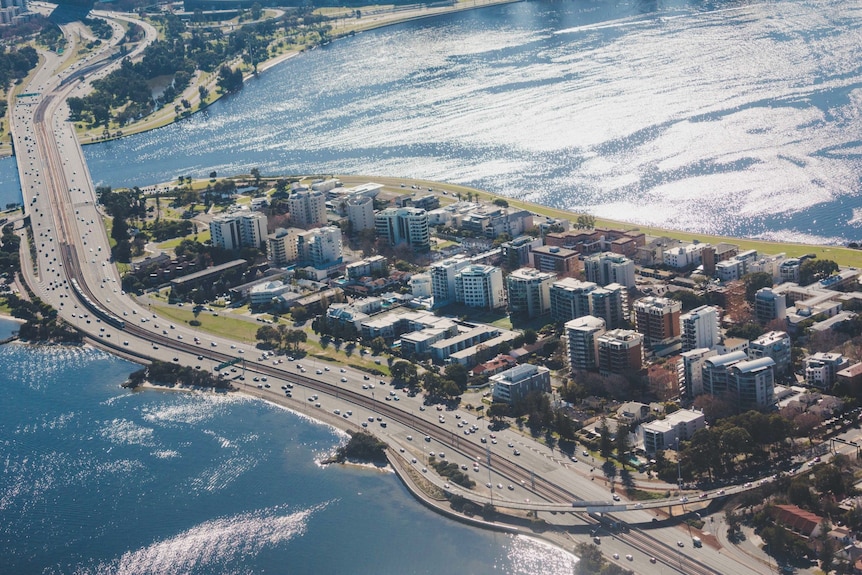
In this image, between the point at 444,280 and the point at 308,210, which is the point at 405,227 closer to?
the point at 308,210

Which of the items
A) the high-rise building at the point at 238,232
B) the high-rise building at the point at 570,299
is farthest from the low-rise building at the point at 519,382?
the high-rise building at the point at 238,232

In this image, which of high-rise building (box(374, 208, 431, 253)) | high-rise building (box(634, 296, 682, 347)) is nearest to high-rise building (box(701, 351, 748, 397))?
high-rise building (box(634, 296, 682, 347))

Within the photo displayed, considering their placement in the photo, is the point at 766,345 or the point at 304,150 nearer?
the point at 766,345

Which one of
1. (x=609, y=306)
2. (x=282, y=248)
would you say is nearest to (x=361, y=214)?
(x=282, y=248)

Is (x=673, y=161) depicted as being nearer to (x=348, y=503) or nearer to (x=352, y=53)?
(x=348, y=503)

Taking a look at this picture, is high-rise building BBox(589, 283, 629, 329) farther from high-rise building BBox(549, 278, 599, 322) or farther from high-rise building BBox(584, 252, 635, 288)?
high-rise building BBox(584, 252, 635, 288)

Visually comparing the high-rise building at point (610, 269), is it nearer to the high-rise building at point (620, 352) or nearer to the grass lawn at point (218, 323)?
the high-rise building at point (620, 352)

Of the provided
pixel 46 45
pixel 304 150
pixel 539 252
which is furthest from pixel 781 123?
pixel 46 45
